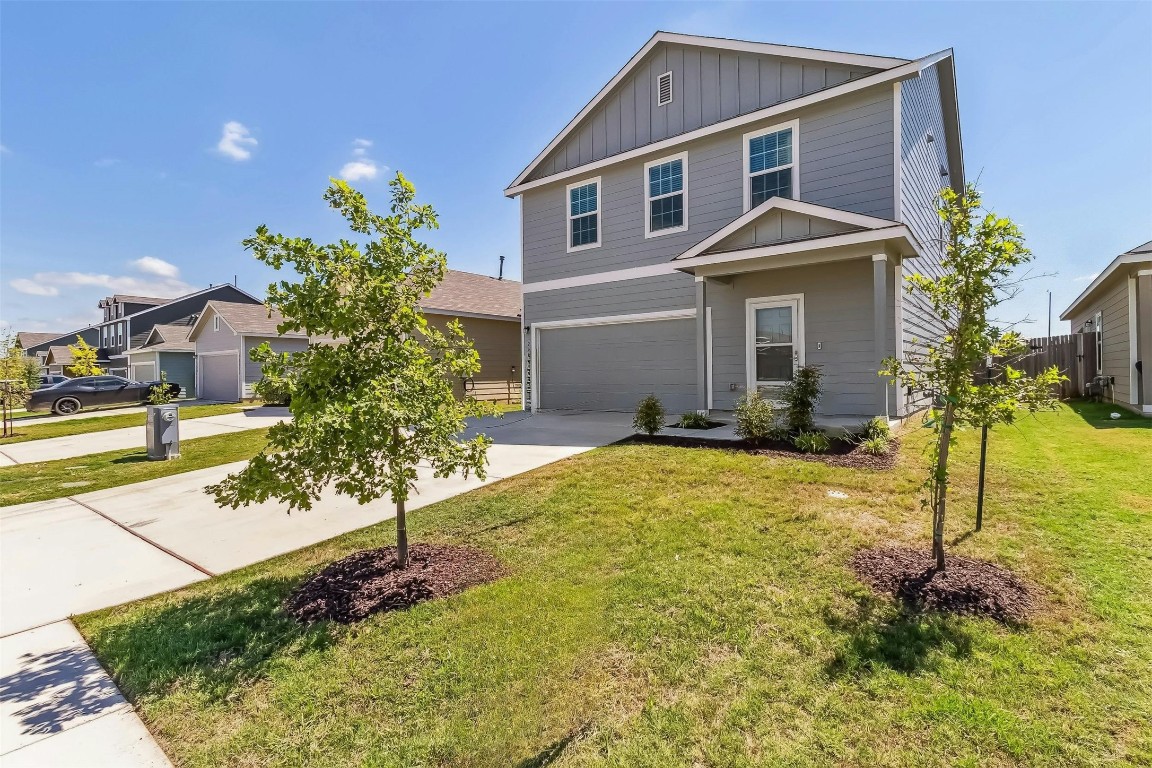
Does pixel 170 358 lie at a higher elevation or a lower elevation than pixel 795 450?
higher

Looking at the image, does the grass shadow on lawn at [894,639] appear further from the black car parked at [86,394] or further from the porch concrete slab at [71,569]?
the black car parked at [86,394]

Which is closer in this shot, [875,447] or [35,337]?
[875,447]

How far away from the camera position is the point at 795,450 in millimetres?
6746

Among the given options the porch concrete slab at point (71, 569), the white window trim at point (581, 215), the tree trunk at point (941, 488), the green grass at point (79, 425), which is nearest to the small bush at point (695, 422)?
the white window trim at point (581, 215)

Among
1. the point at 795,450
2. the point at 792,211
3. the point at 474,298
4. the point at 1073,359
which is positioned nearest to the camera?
the point at 795,450

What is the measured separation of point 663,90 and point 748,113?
237 centimetres

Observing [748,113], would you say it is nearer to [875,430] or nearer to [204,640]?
[875,430]

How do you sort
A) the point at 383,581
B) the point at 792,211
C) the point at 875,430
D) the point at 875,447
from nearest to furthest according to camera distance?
the point at 383,581
the point at 875,447
the point at 875,430
the point at 792,211

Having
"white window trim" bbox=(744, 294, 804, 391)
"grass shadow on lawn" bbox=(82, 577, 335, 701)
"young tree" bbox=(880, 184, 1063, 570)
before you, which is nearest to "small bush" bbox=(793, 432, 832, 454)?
"white window trim" bbox=(744, 294, 804, 391)

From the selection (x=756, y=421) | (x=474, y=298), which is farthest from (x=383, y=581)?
(x=474, y=298)

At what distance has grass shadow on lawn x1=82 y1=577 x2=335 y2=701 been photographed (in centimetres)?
251

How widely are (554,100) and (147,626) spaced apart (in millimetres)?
13579

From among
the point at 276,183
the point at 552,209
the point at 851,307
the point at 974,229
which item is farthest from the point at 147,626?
the point at 276,183

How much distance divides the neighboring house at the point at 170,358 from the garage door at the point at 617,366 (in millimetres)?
25324
